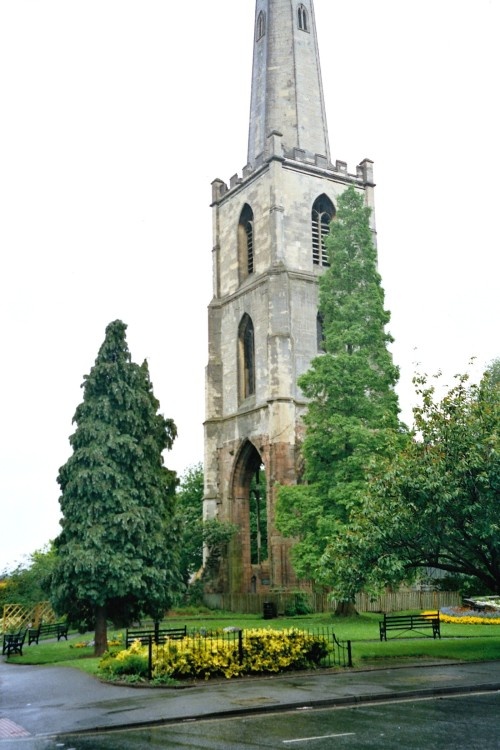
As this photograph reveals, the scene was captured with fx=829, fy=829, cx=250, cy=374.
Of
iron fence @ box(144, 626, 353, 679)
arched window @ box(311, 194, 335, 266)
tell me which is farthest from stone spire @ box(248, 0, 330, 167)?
iron fence @ box(144, 626, 353, 679)

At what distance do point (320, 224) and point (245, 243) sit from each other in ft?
17.2

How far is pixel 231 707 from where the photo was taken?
43.9 ft

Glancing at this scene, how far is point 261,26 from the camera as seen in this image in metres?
56.8

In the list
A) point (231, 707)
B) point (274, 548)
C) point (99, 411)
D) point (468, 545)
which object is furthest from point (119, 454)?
point (274, 548)

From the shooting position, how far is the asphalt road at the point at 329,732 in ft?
34.1

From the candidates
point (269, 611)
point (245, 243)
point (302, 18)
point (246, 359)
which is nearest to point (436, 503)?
point (269, 611)

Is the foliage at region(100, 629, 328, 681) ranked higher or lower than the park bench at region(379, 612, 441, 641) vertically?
lower

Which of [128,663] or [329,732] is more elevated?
[128,663]

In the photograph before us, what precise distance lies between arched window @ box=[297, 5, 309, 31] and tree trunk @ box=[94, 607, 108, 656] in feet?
144

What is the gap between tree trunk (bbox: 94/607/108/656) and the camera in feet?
79.3

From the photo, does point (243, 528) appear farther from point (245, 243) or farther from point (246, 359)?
point (245, 243)

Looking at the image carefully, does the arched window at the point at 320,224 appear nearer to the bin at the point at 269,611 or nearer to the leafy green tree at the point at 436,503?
the bin at the point at 269,611

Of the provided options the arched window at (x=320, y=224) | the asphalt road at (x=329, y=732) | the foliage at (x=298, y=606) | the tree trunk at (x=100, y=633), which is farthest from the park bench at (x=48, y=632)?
the arched window at (x=320, y=224)

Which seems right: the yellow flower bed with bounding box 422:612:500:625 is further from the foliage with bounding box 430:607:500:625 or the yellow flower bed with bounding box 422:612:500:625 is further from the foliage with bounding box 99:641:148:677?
the foliage with bounding box 99:641:148:677
